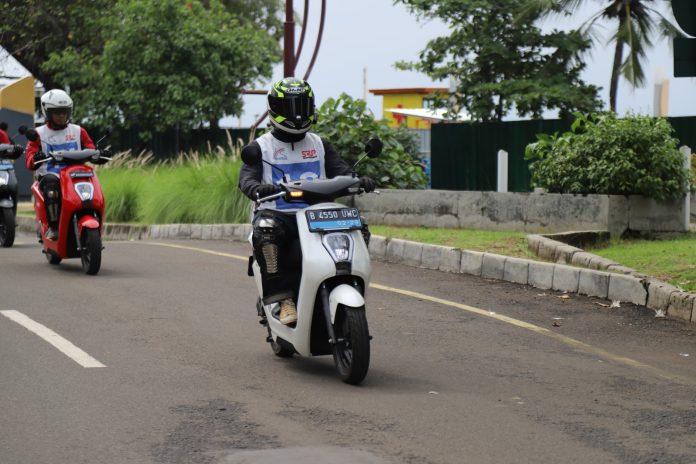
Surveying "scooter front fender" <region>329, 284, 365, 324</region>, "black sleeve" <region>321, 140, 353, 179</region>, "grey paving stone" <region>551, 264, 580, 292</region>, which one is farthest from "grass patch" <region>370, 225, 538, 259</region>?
"scooter front fender" <region>329, 284, 365, 324</region>

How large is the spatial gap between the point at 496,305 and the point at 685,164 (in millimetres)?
5665

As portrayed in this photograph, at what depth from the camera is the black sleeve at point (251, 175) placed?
7.54 metres

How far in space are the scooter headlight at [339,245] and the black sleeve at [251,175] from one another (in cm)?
63

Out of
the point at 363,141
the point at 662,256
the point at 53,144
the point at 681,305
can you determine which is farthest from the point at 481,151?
the point at 681,305

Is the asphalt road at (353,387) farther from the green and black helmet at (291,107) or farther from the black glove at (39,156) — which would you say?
the black glove at (39,156)

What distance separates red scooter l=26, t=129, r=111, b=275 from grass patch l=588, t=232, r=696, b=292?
5458 millimetres

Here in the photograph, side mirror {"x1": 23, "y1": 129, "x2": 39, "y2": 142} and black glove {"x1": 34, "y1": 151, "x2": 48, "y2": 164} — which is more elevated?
side mirror {"x1": 23, "y1": 129, "x2": 39, "y2": 142}

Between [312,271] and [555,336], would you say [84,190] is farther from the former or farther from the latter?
[312,271]

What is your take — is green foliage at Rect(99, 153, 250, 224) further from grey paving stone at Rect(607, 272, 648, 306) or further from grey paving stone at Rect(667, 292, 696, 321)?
grey paving stone at Rect(667, 292, 696, 321)

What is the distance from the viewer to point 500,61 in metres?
29.9

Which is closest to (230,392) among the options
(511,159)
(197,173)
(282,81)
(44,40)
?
(282,81)

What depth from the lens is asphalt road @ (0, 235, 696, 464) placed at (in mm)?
5668

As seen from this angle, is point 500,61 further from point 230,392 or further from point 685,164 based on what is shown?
point 230,392

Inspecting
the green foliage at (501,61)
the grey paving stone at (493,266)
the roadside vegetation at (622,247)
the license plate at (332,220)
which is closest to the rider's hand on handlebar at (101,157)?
the roadside vegetation at (622,247)
